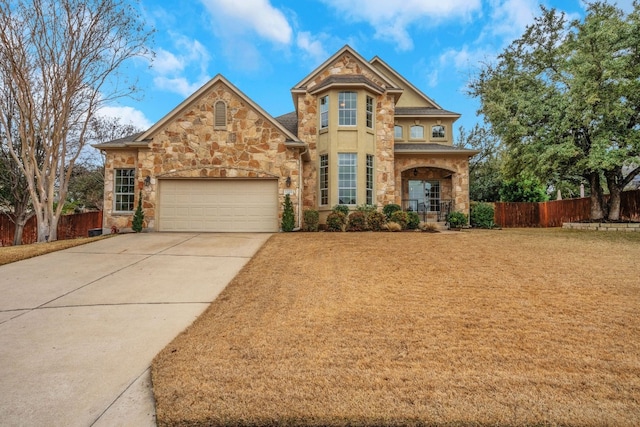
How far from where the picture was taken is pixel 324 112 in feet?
52.7

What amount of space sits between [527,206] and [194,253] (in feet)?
70.3

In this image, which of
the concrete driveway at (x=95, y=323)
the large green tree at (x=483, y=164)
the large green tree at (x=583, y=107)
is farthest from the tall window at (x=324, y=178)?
the large green tree at (x=483, y=164)

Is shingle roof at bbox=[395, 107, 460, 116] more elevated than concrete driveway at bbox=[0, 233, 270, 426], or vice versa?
shingle roof at bbox=[395, 107, 460, 116]

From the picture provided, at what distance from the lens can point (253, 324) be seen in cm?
459

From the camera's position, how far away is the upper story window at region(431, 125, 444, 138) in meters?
19.5

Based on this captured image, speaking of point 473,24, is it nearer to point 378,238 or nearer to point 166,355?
point 378,238

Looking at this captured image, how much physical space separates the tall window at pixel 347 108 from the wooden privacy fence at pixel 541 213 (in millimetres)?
11240

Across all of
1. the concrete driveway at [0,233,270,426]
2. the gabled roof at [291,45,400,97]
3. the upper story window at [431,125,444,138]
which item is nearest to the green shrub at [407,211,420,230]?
the gabled roof at [291,45,400,97]

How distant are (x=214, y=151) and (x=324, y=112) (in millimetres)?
5244

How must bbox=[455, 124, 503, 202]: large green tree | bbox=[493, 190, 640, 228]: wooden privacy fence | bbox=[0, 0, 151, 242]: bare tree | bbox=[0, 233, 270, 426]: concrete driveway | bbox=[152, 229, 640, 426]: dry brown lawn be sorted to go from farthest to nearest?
bbox=[455, 124, 503, 202]: large green tree
bbox=[493, 190, 640, 228]: wooden privacy fence
bbox=[0, 0, 151, 242]: bare tree
bbox=[0, 233, 270, 426]: concrete driveway
bbox=[152, 229, 640, 426]: dry brown lawn

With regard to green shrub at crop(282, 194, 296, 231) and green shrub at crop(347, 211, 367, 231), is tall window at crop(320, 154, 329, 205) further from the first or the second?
green shrub at crop(282, 194, 296, 231)

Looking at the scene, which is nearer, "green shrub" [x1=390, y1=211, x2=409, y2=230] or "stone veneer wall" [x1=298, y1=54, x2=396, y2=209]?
"green shrub" [x1=390, y1=211, x2=409, y2=230]

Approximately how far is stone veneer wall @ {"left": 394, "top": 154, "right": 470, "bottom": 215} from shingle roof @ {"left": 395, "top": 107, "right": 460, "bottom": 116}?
2726mm

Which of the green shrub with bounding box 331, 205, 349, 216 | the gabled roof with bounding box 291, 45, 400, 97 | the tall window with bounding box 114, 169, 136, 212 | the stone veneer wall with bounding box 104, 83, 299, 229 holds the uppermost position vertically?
the gabled roof with bounding box 291, 45, 400, 97
